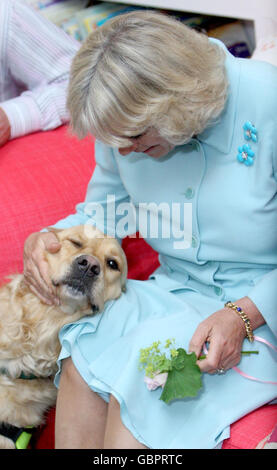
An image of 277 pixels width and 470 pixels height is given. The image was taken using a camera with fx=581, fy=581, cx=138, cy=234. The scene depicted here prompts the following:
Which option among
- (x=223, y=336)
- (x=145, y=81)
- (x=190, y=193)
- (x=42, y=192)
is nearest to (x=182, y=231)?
(x=190, y=193)

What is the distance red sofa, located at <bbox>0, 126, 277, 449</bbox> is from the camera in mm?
1752

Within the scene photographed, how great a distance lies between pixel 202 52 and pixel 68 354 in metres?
0.74

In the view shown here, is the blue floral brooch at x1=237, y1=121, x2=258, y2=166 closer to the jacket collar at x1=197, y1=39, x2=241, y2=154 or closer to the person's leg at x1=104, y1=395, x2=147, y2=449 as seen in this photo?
the jacket collar at x1=197, y1=39, x2=241, y2=154

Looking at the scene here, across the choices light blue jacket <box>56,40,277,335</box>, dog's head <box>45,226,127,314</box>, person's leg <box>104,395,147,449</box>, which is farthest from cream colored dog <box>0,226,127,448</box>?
person's leg <box>104,395,147,449</box>

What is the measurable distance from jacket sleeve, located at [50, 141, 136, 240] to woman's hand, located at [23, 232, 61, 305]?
0.13 meters

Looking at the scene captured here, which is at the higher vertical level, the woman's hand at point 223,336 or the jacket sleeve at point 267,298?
the jacket sleeve at point 267,298

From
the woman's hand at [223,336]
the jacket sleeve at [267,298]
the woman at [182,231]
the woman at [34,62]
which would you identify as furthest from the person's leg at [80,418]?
the woman at [34,62]

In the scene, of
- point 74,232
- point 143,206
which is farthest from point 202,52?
point 74,232

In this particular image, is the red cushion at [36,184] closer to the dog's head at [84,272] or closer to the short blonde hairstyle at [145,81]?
the dog's head at [84,272]

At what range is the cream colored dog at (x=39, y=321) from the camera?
57.2 inches

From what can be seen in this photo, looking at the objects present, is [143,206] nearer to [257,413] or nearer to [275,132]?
[275,132]

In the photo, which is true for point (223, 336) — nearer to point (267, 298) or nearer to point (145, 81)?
point (267, 298)

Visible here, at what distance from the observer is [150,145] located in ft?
4.31

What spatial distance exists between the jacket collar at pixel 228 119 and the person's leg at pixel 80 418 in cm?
62
